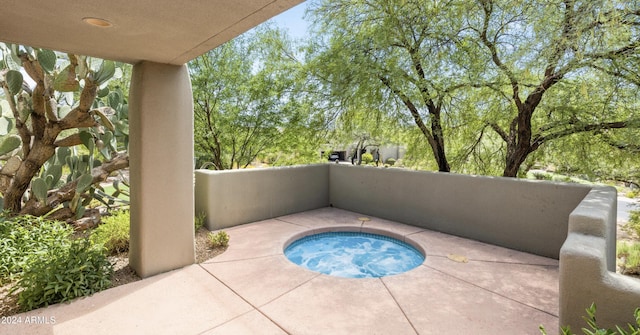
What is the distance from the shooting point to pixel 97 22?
240cm

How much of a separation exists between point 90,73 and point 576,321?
19.4ft

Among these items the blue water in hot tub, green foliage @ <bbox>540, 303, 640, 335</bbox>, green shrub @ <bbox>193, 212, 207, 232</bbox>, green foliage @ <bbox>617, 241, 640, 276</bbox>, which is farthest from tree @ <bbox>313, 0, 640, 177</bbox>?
green foliage @ <bbox>540, 303, 640, 335</bbox>

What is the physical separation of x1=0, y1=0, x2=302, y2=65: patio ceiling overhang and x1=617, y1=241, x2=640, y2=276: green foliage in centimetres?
687

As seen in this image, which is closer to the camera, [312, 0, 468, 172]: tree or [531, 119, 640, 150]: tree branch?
[531, 119, 640, 150]: tree branch

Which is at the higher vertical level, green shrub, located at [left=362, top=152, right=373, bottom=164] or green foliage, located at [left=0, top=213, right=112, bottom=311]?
green shrub, located at [left=362, top=152, right=373, bottom=164]

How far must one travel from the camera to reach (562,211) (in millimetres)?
4234

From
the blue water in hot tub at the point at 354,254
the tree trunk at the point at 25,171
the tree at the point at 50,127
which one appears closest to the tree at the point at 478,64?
the blue water in hot tub at the point at 354,254

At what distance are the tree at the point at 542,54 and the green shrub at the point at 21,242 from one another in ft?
22.9

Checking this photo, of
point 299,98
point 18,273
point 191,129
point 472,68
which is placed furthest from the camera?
point 299,98

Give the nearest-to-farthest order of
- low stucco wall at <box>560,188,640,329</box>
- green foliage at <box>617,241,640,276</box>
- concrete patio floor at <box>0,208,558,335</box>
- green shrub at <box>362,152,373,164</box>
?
low stucco wall at <box>560,188,640,329</box>
concrete patio floor at <box>0,208,558,335</box>
green foliage at <box>617,241,640,276</box>
green shrub at <box>362,152,373,164</box>

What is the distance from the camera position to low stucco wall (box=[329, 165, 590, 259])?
4324mm

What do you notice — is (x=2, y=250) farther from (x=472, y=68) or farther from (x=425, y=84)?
(x=472, y=68)

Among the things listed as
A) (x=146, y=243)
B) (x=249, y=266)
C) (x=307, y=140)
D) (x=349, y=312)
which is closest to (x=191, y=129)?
(x=146, y=243)

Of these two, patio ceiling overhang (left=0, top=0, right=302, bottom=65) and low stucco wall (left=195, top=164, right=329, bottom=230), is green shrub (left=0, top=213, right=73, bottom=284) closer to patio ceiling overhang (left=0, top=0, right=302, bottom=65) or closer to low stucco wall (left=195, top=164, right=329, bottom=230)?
low stucco wall (left=195, top=164, right=329, bottom=230)
